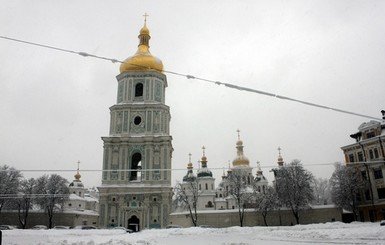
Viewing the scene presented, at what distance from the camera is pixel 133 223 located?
36969 millimetres

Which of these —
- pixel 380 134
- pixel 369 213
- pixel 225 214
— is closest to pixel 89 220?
pixel 225 214

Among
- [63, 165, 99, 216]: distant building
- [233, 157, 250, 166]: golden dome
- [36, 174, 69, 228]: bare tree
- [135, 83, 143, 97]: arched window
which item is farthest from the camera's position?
[233, 157, 250, 166]: golden dome

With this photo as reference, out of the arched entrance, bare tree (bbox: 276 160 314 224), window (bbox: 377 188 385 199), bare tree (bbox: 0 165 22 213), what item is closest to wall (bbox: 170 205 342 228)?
bare tree (bbox: 276 160 314 224)

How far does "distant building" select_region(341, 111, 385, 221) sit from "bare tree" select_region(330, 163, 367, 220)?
0.82m

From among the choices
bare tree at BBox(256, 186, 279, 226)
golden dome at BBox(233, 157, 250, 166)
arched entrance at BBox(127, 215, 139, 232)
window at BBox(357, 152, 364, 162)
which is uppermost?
golden dome at BBox(233, 157, 250, 166)

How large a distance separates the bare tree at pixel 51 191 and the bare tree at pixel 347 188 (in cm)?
3604

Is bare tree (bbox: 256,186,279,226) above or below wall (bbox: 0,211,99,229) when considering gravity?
above

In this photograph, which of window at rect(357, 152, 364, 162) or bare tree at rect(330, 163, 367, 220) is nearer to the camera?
bare tree at rect(330, 163, 367, 220)

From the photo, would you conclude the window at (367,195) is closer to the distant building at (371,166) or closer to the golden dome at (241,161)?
the distant building at (371,166)

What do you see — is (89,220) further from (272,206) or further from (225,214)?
(272,206)

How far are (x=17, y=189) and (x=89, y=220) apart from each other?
486 inches

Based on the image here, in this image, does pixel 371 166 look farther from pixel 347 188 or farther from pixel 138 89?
pixel 138 89

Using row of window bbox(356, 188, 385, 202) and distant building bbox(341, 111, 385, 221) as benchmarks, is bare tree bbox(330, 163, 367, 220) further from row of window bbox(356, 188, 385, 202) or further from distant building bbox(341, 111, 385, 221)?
distant building bbox(341, 111, 385, 221)

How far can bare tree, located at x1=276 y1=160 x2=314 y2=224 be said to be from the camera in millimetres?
43094
